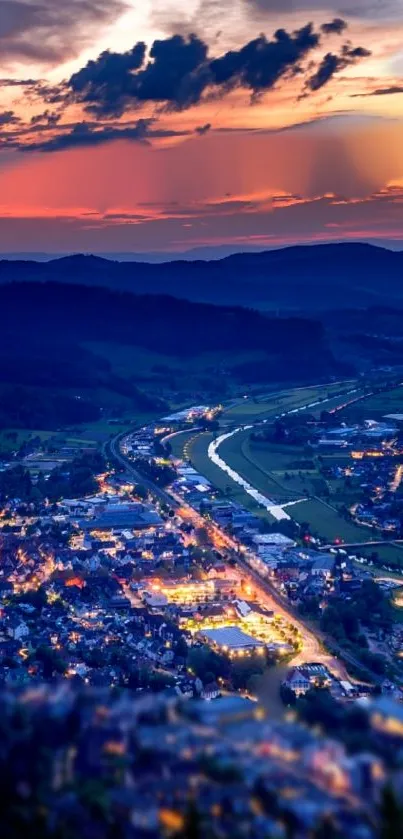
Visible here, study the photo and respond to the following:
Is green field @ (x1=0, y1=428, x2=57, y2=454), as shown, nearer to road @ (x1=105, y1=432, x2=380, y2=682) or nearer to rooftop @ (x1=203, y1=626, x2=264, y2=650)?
road @ (x1=105, y1=432, x2=380, y2=682)

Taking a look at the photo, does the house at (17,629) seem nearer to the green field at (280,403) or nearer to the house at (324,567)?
the house at (324,567)

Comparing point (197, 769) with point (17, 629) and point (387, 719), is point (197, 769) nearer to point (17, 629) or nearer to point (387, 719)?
point (387, 719)

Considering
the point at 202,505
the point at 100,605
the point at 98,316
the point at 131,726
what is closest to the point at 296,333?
the point at 98,316

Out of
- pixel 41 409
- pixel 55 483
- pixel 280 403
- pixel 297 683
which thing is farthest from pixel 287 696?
pixel 280 403

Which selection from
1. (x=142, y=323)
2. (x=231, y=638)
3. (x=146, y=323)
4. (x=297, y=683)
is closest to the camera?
(x=297, y=683)

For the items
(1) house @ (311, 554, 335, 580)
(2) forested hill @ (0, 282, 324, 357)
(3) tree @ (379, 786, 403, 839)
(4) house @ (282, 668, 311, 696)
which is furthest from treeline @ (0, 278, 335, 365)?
(3) tree @ (379, 786, 403, 839)

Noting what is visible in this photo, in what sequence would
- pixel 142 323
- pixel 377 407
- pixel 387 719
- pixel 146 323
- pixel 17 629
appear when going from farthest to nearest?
pixel 142 323
pixel 146 323
pixel 377 407
pixel 17 629
pixel 387 719
